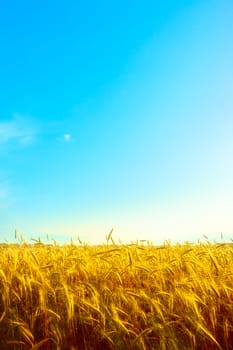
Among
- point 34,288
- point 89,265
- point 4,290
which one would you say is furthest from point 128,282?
point 4,290

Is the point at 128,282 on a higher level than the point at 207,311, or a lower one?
higher

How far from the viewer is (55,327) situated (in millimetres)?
3168

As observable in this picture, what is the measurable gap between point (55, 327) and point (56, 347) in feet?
0.57

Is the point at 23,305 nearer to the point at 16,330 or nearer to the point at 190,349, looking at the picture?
the point at 16,330

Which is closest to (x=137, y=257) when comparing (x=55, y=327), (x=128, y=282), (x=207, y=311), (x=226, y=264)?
(x=128, y=282)

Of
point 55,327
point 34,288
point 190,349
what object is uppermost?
point 34,288

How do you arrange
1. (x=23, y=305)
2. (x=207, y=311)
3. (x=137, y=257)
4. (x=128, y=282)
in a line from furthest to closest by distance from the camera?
(x=137, y=257), (x=128, y=282), (x=23, y=305), (x=207, y=311)

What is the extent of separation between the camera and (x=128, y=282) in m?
4.35

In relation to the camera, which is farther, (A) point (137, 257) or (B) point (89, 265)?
(A) point (137, 257)

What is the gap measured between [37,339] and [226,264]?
9.70 ft

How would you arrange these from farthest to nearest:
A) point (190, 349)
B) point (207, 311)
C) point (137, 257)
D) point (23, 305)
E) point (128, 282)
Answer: point (137, 257) → point (128, 282) → point (23, 305) → point (207, 311) → point (190, 349)

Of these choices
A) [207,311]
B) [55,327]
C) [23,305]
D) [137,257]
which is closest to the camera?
[55,327]

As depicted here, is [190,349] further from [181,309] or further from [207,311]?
[207,311]

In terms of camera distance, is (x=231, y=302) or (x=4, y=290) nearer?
(x=231, y=302)
